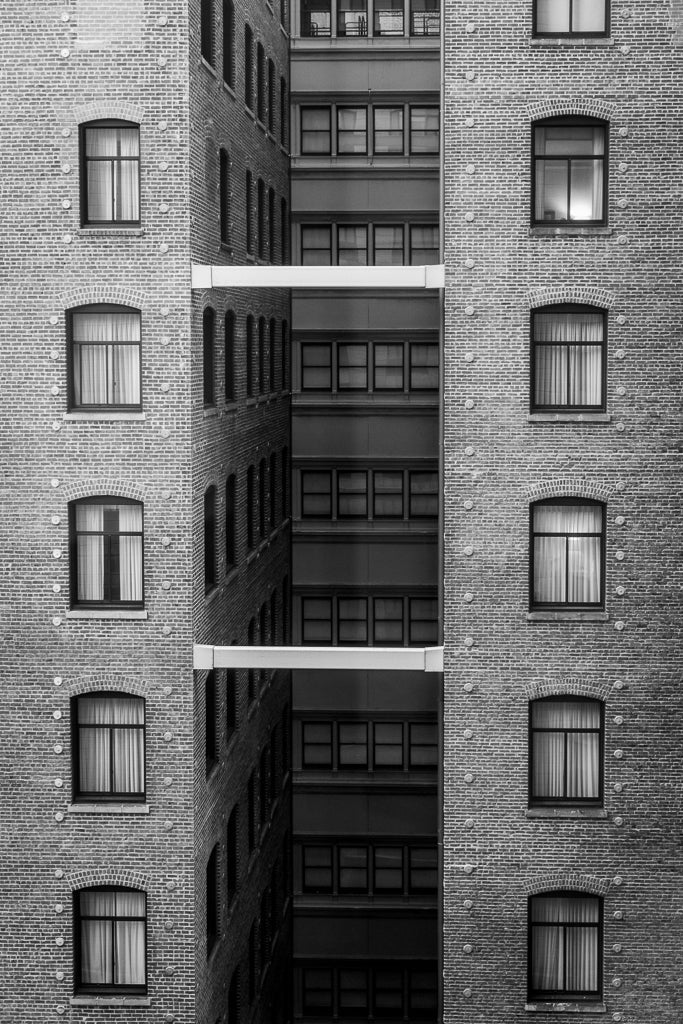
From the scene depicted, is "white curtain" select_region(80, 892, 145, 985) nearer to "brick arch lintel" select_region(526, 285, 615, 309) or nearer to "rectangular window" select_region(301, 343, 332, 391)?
"brick arch lintel" select_region(526, 285, 615, 309)

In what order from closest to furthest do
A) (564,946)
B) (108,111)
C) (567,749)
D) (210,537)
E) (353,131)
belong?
(108,111) → (567,749) → (564,946) → (210,537) → (353,131)

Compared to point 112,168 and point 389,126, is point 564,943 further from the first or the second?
point 389,126

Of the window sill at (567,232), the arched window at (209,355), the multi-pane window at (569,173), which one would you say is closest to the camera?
the window sill at (567,232)

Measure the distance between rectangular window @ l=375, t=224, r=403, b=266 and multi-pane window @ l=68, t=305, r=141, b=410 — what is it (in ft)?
62.2

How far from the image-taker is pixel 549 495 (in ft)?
89.4

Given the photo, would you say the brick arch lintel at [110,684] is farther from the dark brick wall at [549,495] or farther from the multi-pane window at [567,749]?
the multi-pane window at [567,749]

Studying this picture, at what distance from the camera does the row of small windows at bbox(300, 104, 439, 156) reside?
145 ft

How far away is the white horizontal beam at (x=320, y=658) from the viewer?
27217mm

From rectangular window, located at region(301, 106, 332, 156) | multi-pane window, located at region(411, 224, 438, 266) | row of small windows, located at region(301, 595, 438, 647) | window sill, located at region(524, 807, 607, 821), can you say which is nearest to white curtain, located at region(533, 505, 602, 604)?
window sill, located at region(524, 807, 607, 821)

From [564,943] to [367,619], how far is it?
1835cm

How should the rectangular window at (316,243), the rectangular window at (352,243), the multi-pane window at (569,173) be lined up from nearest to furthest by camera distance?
the multi-pane window at (569,173)
the rectangular window at (316,243)
the rectangular window at (352,243)

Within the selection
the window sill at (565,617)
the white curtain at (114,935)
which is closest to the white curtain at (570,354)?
the window sill at (565,617)

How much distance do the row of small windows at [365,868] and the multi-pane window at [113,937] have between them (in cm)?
1812

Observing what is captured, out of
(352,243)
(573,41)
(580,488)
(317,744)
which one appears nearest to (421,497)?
(352,243)
